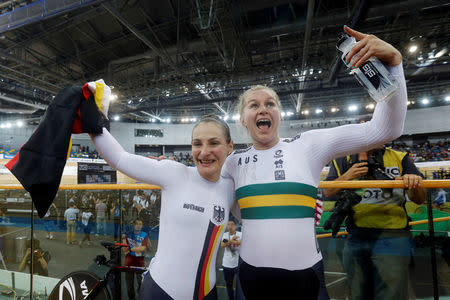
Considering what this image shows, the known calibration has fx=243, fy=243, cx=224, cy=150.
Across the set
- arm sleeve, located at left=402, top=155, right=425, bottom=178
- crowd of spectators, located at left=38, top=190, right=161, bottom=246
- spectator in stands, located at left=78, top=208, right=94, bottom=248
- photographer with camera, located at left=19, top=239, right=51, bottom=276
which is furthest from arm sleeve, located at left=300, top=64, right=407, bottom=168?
photographer with camera, located at left=19, top=239, right=51, bottom=276

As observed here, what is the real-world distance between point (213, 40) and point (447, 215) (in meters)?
7.48

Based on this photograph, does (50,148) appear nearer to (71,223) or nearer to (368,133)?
(368,133)

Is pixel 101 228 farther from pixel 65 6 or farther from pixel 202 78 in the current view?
pixel 202 78

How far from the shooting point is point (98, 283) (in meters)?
2.26

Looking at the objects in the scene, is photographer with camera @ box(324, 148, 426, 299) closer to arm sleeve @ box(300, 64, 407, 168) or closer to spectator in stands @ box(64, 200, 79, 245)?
arm sleeve @ box(300, 64, 407, 168)

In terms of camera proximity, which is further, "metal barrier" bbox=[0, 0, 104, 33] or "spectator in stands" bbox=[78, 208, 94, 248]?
"metal barrier" bbox=[0, 0, 104, 33]

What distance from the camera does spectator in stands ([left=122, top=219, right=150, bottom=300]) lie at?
2.40m

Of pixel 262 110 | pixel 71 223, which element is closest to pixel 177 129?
pixel 71 223

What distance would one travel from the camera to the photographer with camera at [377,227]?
180 cm

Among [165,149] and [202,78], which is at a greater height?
[202,78]

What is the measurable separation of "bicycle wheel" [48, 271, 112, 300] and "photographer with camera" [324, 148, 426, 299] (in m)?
2.32

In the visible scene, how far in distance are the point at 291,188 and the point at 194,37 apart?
9267 millimetres

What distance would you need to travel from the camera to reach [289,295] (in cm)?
129

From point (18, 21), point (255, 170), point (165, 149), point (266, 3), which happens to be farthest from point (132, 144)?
point (255, 170)
